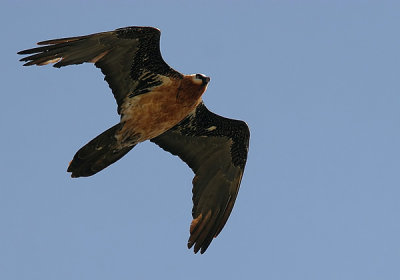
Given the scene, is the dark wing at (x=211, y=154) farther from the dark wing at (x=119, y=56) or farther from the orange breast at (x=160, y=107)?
the dark wing at (x=119, y=56)

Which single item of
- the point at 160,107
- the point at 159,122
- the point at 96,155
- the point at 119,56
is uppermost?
the point at 119,56

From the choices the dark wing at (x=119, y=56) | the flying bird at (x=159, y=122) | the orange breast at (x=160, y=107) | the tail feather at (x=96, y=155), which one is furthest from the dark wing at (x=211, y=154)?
the tail feather at (x=96, y=155)

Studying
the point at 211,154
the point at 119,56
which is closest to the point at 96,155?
the point at 119,56

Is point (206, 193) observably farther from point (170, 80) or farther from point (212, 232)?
point (170, 80)

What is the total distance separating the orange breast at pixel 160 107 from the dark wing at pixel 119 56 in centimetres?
15

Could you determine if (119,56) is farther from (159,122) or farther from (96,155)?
(96,155)

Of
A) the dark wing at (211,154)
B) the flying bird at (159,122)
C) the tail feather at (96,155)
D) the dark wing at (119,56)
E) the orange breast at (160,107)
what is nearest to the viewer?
the dark wing at (119,56)

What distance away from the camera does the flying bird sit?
13.4 metres

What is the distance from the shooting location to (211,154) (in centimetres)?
1566

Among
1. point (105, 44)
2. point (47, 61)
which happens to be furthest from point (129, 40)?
point (47, 61)

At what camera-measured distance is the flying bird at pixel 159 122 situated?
1343 cm

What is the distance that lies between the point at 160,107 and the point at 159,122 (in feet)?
0.96

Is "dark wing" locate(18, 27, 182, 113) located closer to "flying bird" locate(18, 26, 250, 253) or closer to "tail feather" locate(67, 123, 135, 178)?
"flying bird" locate(18, 26, 250, 253)

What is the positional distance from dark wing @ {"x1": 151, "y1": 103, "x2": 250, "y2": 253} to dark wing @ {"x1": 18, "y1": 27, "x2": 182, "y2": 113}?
1495 mm
